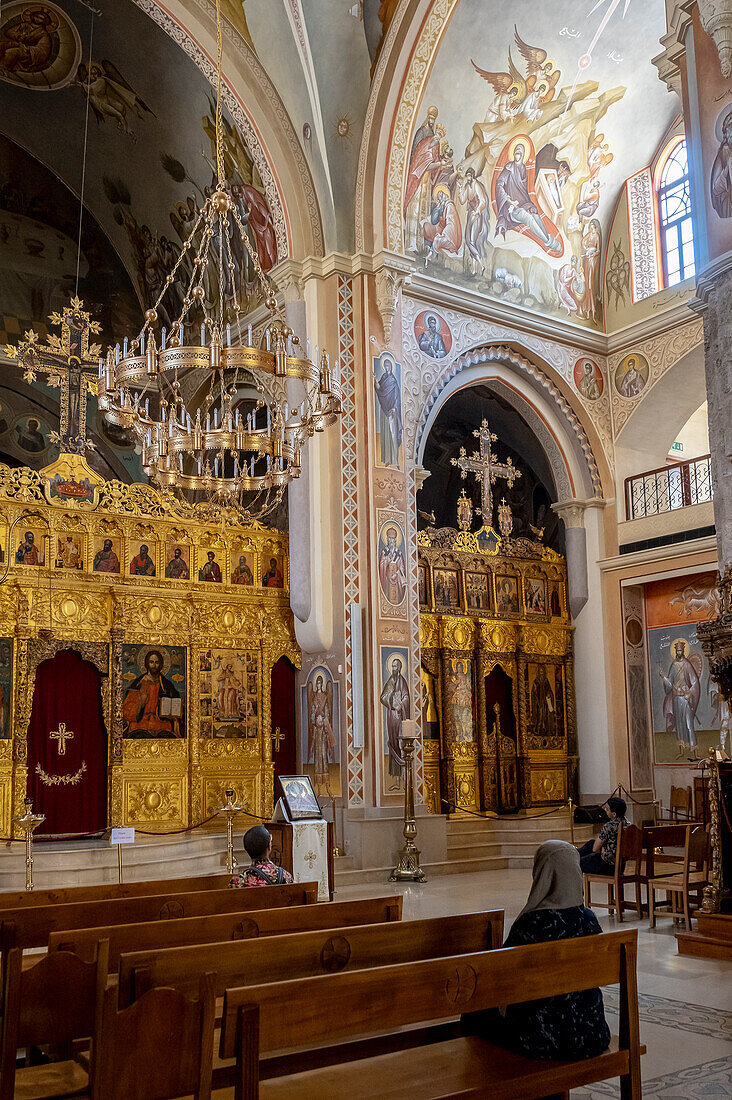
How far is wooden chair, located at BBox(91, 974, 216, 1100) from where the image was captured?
10.8 feet

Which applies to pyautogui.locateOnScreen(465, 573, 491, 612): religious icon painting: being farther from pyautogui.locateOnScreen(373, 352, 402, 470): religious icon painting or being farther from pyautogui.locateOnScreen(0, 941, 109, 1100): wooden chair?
pyautogui.locateOnScreen(0, 941, 109, 1100): wooden chair

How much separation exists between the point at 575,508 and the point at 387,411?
5.10 m

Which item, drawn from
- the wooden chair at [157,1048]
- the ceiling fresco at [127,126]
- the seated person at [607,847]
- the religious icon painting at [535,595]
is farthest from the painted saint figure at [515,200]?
the wooden chair at [157,1048]

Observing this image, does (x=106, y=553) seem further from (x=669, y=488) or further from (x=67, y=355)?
(x=669, y=488)

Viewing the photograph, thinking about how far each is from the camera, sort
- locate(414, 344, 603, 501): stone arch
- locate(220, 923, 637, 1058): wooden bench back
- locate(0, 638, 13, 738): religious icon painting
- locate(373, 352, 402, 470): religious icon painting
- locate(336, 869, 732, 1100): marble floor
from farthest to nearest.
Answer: locate(414, 344, 603, 501): stone arch → locate(373, 352, 402, 470): religious icon painting → locate(0, 638, 13, 738): religious icon painting → locate(336, 869, 732, 1100): marble floor → locate(220, 923, 637, 1058): wooden bench back

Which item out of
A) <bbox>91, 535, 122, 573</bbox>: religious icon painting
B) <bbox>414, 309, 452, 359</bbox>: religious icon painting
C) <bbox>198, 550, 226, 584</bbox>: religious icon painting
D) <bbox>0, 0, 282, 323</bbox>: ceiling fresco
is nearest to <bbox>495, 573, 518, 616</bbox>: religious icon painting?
<bbox>414, 309, 452, 359</bbox>: religious icon painting

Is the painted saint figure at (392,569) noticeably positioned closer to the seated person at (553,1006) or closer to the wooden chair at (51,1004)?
the seated person at (553,1006)

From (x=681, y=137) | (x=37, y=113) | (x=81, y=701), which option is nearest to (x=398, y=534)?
(x=81, y=701)

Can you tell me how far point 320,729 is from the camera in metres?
14.5

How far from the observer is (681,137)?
18266mm

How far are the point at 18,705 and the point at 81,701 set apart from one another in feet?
3.07

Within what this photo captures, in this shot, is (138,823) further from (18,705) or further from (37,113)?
(37,113)

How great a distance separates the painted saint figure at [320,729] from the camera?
1424 cm

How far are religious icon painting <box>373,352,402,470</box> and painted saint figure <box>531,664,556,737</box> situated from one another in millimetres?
5444
